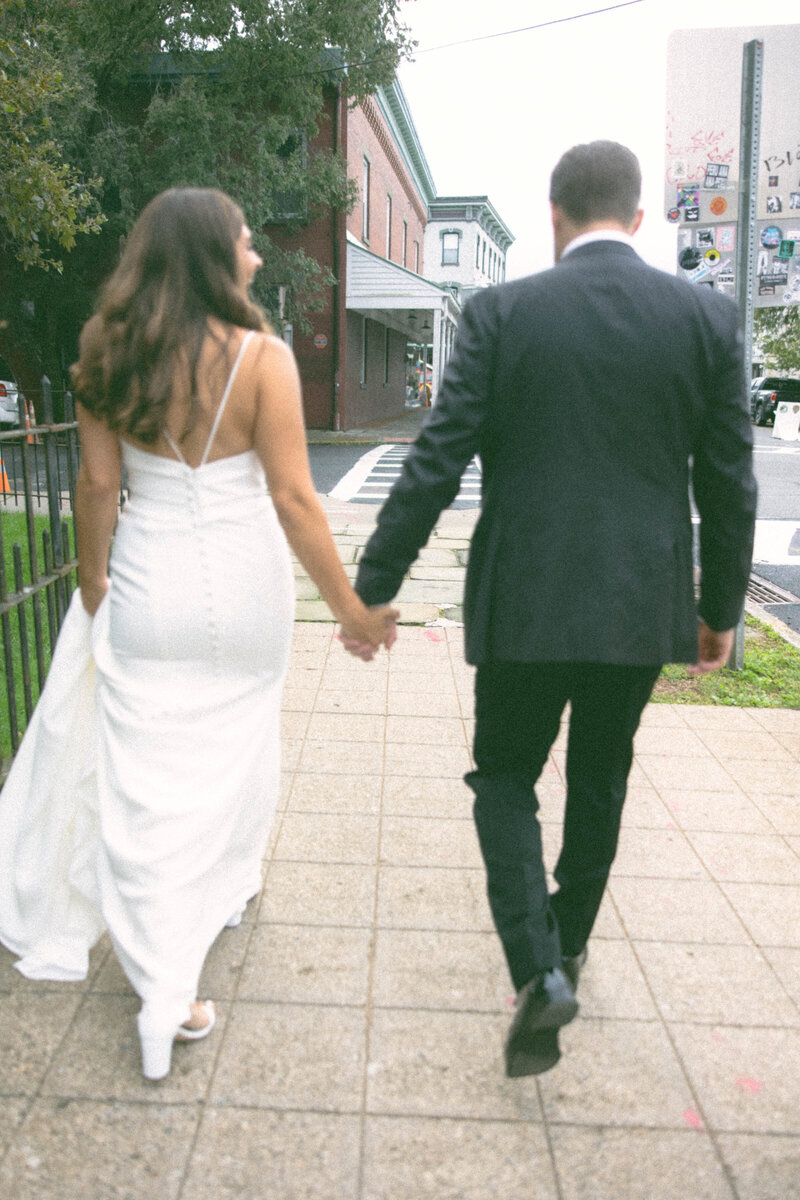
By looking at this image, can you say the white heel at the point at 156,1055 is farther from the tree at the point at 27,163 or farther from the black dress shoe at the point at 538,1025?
the tree at the point at 27,163

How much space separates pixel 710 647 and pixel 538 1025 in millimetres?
941

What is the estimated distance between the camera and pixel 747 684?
17.7 feet

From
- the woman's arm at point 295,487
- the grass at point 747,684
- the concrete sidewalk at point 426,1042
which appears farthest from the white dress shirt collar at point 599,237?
the grass at point 747,684

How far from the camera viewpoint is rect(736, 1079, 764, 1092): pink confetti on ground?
87.0 inches

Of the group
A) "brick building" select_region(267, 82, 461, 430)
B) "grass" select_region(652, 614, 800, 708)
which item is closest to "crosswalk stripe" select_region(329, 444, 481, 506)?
"brick building" select_region(267, 82, 461, 430)

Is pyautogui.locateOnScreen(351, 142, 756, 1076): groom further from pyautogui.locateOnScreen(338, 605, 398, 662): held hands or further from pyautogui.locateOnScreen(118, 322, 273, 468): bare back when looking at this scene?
pyautogui.locateOnScreen(118, 322, 273, 468): bare back

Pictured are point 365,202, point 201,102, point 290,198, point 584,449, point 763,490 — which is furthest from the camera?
point 365,202

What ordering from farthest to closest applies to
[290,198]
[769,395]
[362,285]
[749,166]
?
[769,395] → [362,285] → [290,198] → [749,166]

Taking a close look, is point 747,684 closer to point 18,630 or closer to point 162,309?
point 18,630

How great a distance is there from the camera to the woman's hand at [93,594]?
238 centimetres

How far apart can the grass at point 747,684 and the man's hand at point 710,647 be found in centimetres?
281

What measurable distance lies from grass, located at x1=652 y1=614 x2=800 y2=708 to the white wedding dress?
3.27 meters

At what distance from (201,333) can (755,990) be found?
84.4 inches

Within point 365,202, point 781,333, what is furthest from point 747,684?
point 781,333
